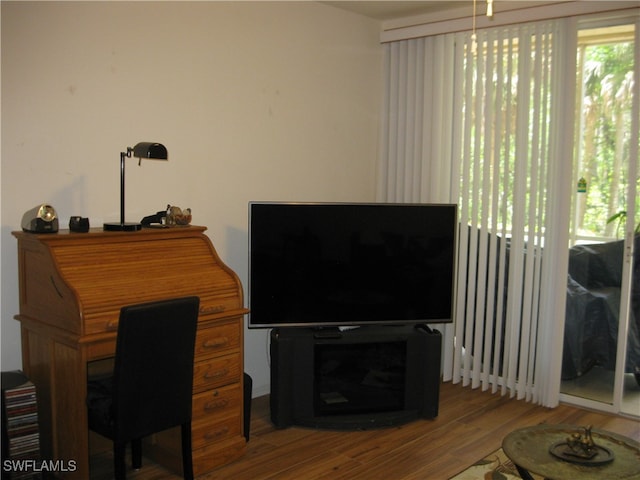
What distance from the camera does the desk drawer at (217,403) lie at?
313 cm

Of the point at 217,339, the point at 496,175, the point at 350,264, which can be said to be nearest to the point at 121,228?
the point at 217,339

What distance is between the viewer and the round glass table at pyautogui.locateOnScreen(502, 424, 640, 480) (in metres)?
2.45

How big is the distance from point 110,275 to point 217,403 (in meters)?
0.85

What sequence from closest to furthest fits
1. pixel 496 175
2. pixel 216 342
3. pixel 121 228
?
pixel 121 228
pixel 216 342
pixel 496 175

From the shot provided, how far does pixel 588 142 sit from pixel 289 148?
192 cm

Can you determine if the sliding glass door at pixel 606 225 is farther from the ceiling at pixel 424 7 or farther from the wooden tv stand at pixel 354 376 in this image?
the wooden tv stand at pixel 354 376

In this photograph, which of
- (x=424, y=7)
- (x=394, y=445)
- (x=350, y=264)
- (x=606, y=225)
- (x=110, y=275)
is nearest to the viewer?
(x=110, y=275)

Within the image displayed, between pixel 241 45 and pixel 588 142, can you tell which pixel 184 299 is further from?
pixel 588 142

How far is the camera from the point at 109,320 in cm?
273

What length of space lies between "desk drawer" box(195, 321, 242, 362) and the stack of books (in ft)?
2.45

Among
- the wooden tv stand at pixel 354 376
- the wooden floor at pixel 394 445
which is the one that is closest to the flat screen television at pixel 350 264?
the wooden tv stand at pixel 354 376

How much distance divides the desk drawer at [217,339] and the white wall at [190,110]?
80 centimetres

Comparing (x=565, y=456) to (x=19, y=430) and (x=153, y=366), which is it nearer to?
(x=153, y=366)

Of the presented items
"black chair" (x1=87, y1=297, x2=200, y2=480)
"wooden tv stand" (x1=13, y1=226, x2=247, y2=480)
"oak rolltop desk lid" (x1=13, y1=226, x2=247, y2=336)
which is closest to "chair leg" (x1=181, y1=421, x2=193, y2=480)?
"black chair" (x1=87, y1=297, x2=200, y2=480)
